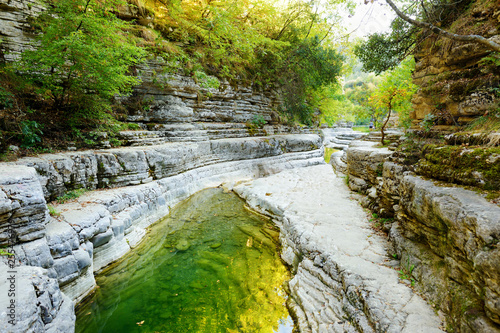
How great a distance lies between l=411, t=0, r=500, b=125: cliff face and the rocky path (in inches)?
125

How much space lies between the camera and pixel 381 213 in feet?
16.3

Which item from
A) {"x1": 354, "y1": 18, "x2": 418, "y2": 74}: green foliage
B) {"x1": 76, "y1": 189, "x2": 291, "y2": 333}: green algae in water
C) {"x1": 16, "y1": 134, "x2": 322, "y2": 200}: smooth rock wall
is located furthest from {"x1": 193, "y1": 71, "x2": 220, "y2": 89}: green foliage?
{"x1": 76, "y1": 189, "x2": 291, "y2": 333}: green algae in water

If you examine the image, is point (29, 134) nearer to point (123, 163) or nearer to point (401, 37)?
point (123, 163)

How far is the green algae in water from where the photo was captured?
3441 millimetres

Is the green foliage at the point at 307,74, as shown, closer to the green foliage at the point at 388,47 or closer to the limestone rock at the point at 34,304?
the green foliage at the point at 388,47

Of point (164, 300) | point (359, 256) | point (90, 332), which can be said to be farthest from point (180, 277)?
point (359, 256)

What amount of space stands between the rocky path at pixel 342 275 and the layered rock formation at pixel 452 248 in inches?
12.1

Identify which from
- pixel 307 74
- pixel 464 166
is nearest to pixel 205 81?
pixel 307 74

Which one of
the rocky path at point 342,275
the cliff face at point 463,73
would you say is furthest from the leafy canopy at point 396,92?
the rocky path at point 342,275

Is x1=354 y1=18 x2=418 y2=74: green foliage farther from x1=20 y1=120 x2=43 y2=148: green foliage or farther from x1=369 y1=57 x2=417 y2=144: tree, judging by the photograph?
x1=20 y1=120 x2=43 y2=148: green foliage

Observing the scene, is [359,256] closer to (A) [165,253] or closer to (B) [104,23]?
(A) [165,253]

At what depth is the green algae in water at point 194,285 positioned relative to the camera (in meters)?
3.44

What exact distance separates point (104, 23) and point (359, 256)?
9.01 metres

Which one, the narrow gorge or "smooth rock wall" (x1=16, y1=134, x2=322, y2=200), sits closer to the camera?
the narrow gorge
